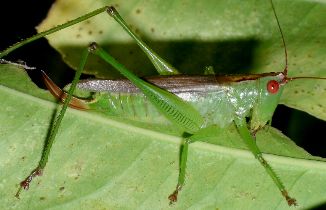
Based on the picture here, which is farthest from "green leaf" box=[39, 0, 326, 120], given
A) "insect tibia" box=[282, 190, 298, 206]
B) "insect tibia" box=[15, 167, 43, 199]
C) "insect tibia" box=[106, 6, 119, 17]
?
"insect tibia" box=[15, 167, 43, 199]

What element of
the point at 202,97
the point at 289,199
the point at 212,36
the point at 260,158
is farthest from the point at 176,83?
the point at 289,199

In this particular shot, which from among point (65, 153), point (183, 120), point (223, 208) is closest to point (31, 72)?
point (65, 153)

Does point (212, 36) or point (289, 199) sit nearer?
point (289, 199)

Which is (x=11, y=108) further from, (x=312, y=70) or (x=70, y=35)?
(x=312, y=70)

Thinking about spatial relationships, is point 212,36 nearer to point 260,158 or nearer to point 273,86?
point 273,86

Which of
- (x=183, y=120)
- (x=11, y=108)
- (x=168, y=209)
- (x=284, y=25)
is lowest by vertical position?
(x=168, y=209)

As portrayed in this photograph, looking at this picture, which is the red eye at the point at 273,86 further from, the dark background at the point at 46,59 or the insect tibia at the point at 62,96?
the insect tibia at the point at 62,96
